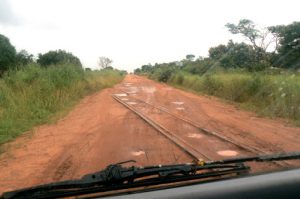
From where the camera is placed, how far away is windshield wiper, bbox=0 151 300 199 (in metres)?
2.75

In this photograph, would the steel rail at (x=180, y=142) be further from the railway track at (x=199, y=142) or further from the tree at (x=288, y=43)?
the tree at (x=288, y=43)

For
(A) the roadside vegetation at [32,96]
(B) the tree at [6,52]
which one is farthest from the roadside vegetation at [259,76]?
(B) the tree at [6,52]

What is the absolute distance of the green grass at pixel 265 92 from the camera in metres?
12.9

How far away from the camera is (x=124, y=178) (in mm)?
2879

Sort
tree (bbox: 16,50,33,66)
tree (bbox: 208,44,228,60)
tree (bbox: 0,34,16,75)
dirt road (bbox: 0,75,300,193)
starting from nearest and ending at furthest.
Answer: dirt road (bbox: 0,75,300,193) → tree (bbox: 16,50,33,66) → tree (bbox: 0,34,16,75) → tree (bbox: 208,44,228,60)

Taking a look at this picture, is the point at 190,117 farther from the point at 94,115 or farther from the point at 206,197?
the point at 206,197

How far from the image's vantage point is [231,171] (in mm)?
3164

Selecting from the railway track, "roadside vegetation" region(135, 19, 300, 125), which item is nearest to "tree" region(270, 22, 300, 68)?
"roadside vegetation" region(135, 19, 300, 125)

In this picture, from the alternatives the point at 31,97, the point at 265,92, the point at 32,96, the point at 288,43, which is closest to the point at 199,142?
the point at 31,97

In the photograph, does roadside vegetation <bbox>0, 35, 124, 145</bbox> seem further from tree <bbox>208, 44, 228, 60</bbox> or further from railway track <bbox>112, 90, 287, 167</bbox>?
tree <bbox>208, 44, 228, 60</bbox>

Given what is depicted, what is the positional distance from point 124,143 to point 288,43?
24.0 meters

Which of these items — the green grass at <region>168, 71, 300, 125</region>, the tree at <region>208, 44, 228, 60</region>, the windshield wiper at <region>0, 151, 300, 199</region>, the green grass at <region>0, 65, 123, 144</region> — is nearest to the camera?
the windshield wiper at <region>0, 151, 300, 199</region>

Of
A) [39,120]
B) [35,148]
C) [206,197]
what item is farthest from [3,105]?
[206,197]

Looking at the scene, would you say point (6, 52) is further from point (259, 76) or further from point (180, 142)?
point (180, 142)
